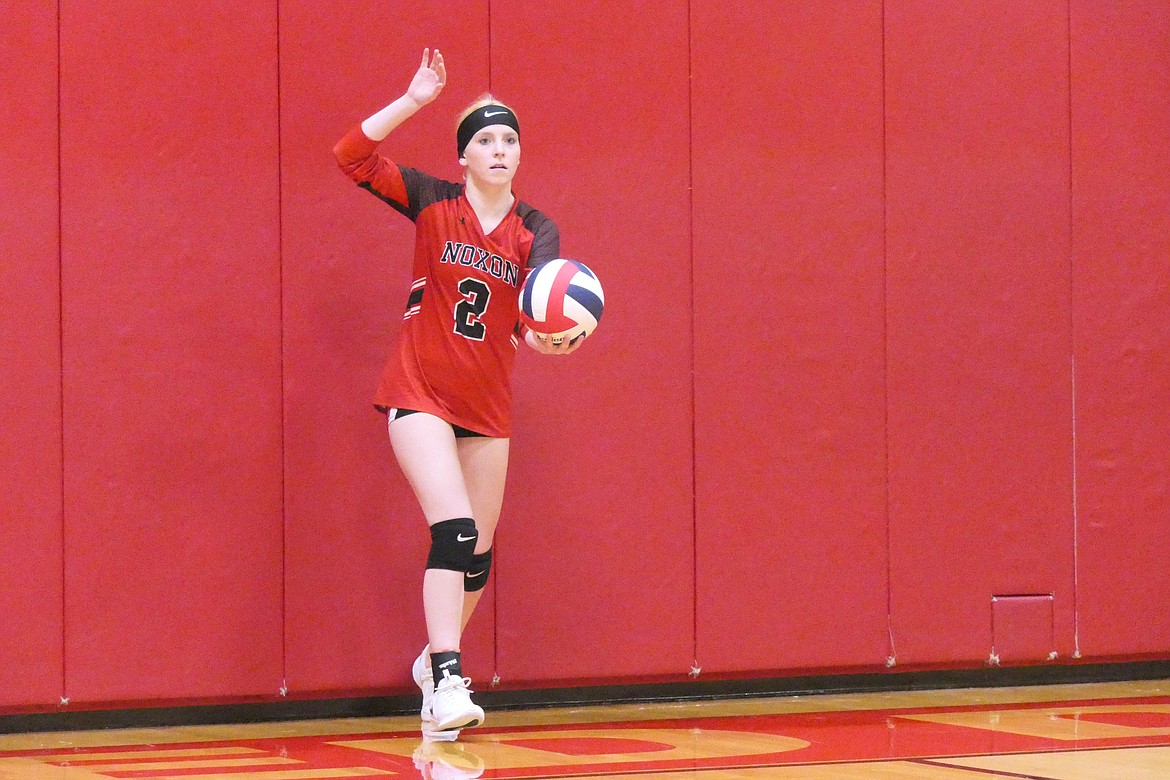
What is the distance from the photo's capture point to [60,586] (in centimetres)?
448

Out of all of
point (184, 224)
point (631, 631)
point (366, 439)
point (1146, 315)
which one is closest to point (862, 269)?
point (1146, 315)

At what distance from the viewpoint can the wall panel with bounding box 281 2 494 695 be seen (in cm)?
471

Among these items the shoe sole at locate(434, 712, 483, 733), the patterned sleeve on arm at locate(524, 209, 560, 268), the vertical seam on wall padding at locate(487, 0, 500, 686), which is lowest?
the shoe sole at locate(434, 712, 483, 733)

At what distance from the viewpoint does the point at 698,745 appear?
3982mm

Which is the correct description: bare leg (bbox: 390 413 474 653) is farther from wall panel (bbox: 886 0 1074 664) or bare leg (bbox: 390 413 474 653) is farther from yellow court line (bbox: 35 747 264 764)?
wall panel (bbox: 886 0 1074 664)

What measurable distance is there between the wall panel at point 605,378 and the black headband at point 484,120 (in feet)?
1.83

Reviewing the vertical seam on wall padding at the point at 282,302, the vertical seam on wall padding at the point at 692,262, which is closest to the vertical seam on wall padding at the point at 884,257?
the vertical seam on wall padding at the point at 692,262

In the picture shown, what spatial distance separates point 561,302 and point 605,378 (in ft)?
3.57

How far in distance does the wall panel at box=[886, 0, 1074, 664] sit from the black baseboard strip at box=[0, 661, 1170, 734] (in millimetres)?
151

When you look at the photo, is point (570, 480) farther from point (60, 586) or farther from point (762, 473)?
point (60, 586)

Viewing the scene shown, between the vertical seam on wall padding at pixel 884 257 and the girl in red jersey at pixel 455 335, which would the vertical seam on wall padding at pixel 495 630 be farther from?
the vertical seam on wall padding at pixel 884 257

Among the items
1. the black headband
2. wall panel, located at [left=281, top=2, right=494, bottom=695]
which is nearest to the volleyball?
the black headband

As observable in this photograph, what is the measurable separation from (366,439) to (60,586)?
1.05 metres

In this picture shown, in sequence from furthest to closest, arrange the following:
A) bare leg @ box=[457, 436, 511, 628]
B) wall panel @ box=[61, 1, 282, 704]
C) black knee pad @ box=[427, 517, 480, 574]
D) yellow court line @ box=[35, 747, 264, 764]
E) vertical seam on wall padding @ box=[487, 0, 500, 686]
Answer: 1. vertical seam on wall padding @ box=[487, 0, 500, 686]
2. wall panel @ box=[61, 1, 282, 704]
3. bare leg @ box=[457, 436, 511, 628]
4. black knee pad @ box=[427, 517, 480, 574]
5. yellow court line @ box=[35, 747, 264, 764]
